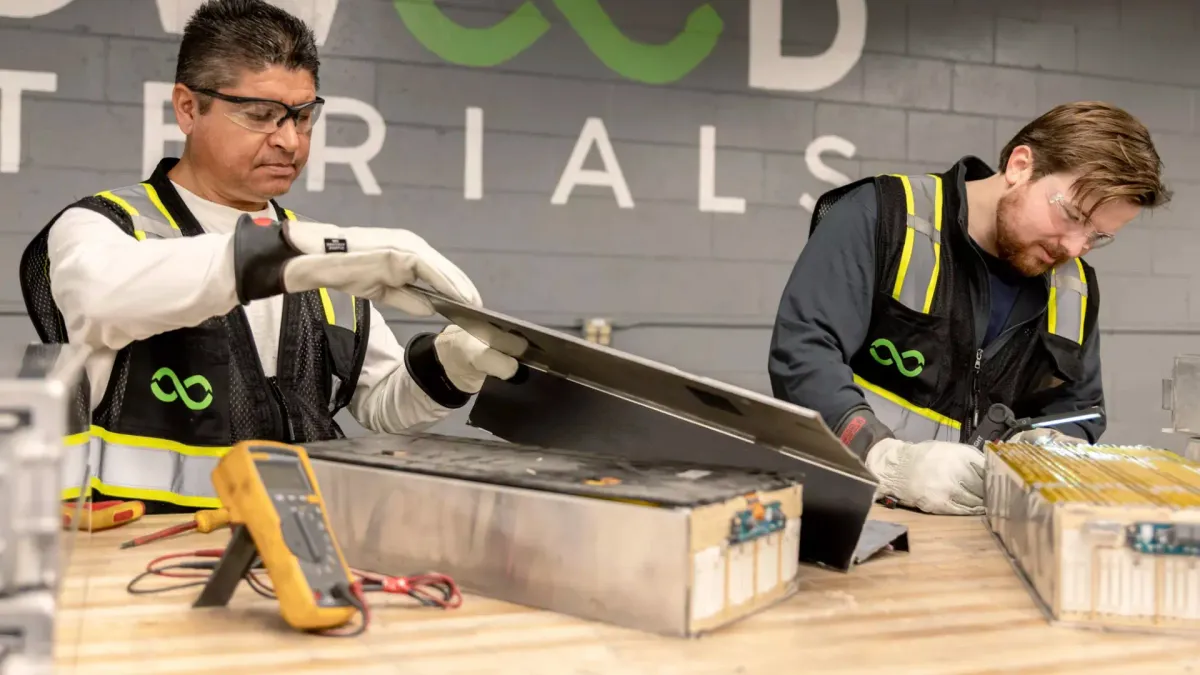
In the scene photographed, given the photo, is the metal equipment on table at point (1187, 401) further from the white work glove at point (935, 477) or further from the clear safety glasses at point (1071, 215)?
the clear safety glasses at point (1071, 215)

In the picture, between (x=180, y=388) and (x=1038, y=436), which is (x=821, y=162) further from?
(x=180, y=388)

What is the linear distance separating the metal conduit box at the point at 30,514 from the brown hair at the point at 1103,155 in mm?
1701

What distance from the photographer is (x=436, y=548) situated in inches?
39.5

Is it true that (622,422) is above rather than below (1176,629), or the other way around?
above

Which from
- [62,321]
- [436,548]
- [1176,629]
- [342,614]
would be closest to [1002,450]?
[1176,629]

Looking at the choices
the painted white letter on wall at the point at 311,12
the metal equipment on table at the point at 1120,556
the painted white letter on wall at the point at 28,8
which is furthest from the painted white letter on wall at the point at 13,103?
the metal equipment on table at the point at 1120,556

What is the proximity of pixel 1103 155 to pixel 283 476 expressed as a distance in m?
1.53

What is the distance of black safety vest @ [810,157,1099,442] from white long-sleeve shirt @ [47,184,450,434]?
3.55 feet

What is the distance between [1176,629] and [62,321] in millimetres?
1491

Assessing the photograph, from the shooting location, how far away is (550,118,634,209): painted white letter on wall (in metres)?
3.04

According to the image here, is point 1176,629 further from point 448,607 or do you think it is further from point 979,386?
point 979,386

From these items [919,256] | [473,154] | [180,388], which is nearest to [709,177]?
[473,154]

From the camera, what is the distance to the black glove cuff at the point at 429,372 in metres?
1.61

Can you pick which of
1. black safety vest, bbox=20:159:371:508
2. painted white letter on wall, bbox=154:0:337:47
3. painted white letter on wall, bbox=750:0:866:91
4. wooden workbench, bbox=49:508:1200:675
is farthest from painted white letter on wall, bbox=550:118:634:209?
wooden workbench, bbox=49:508:1200:675
